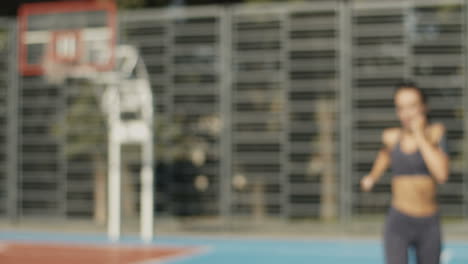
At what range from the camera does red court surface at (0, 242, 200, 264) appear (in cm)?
976

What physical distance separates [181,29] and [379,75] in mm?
3440

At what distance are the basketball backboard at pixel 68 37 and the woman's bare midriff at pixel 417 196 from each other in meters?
9.10

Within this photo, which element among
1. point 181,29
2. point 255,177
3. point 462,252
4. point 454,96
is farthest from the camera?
point 255,177

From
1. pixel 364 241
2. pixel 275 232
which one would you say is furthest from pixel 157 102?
pixel 364 241

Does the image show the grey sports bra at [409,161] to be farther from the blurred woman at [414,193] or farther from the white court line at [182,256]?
the white court line at [182,256]

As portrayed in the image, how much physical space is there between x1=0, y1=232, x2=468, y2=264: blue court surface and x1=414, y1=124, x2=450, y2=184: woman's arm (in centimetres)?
538

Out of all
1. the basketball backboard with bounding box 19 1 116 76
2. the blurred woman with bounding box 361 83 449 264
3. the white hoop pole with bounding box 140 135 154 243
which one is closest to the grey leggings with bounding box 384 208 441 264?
the blurred woman with bounding box 361 83 449 264

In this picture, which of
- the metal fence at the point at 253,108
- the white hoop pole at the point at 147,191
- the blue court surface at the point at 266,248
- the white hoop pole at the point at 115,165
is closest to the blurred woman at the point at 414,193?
the blue court surface at the point at 266,248

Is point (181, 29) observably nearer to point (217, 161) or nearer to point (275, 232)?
point (217, 161)

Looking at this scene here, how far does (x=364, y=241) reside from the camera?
12500 millimetres

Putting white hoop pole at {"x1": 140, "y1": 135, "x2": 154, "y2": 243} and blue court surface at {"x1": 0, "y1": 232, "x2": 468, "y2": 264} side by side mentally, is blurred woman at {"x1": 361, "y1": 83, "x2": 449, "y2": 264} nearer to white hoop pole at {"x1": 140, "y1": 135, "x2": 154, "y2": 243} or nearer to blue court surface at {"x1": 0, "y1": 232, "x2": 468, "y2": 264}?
blue court surface at {"x1": 0, "y1": 232, "x2": 468, "y2": 264}

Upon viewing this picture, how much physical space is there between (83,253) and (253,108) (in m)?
5.31

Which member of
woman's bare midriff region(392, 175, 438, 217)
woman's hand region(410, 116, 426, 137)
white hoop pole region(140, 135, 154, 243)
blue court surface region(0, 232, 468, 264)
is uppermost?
woman's hand region(410, 116, 426, 137)

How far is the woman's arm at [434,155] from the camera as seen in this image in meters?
4.48
